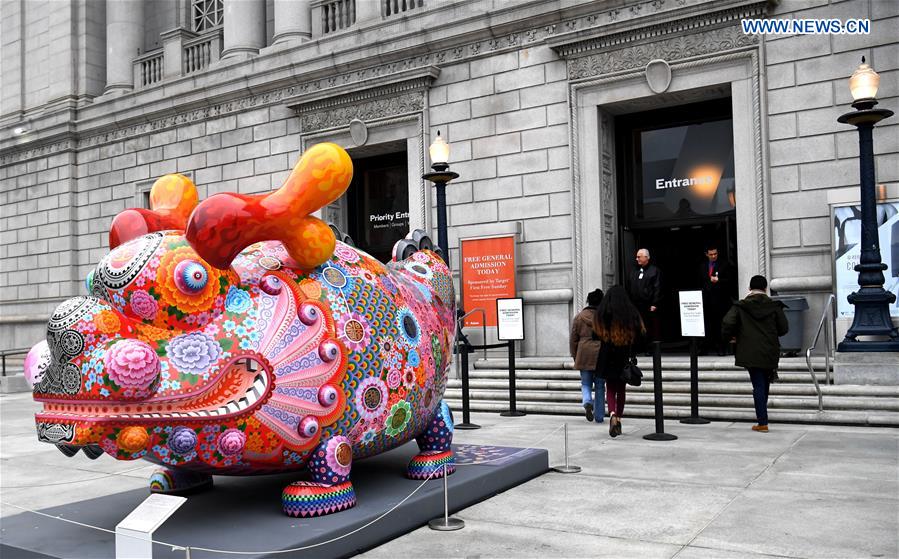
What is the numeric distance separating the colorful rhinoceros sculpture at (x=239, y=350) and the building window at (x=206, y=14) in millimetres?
18718

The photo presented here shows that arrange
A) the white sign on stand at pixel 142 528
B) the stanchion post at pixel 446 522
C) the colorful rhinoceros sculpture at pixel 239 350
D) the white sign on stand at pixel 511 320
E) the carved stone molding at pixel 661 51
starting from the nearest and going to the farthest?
the white sign on stand at pixel 142 528
the colorful rhinoceros sculpture at pixel 239 350
the stanchion post at pixel 446 522
the white sign on stand at pixel 511 320
the carved stone molding at pixel 661 51

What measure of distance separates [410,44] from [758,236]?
7.94 meters

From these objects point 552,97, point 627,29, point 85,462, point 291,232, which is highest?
point 627,29

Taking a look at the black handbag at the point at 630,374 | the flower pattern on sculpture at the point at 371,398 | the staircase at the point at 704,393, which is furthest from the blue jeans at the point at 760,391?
the flower pattern on sculpture at the point at 371,398

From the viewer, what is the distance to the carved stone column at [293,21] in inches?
725

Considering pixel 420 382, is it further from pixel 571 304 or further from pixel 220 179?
pixel 220 179

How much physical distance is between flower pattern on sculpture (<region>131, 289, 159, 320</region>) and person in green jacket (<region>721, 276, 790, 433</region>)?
7034 millimetres

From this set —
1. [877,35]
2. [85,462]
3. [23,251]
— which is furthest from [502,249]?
[23,251]

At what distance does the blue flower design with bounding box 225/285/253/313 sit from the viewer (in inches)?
178

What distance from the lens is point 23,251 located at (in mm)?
23984

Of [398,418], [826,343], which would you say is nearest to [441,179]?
[826,343]

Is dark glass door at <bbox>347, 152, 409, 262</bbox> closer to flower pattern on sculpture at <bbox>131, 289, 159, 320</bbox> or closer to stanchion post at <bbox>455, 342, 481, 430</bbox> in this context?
stanchion post at <bbox>455, 342, 481, 430</bbox>

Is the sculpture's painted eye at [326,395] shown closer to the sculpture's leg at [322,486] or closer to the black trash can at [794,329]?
the sculpture's leg at [322,486]

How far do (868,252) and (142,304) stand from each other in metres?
9.46
